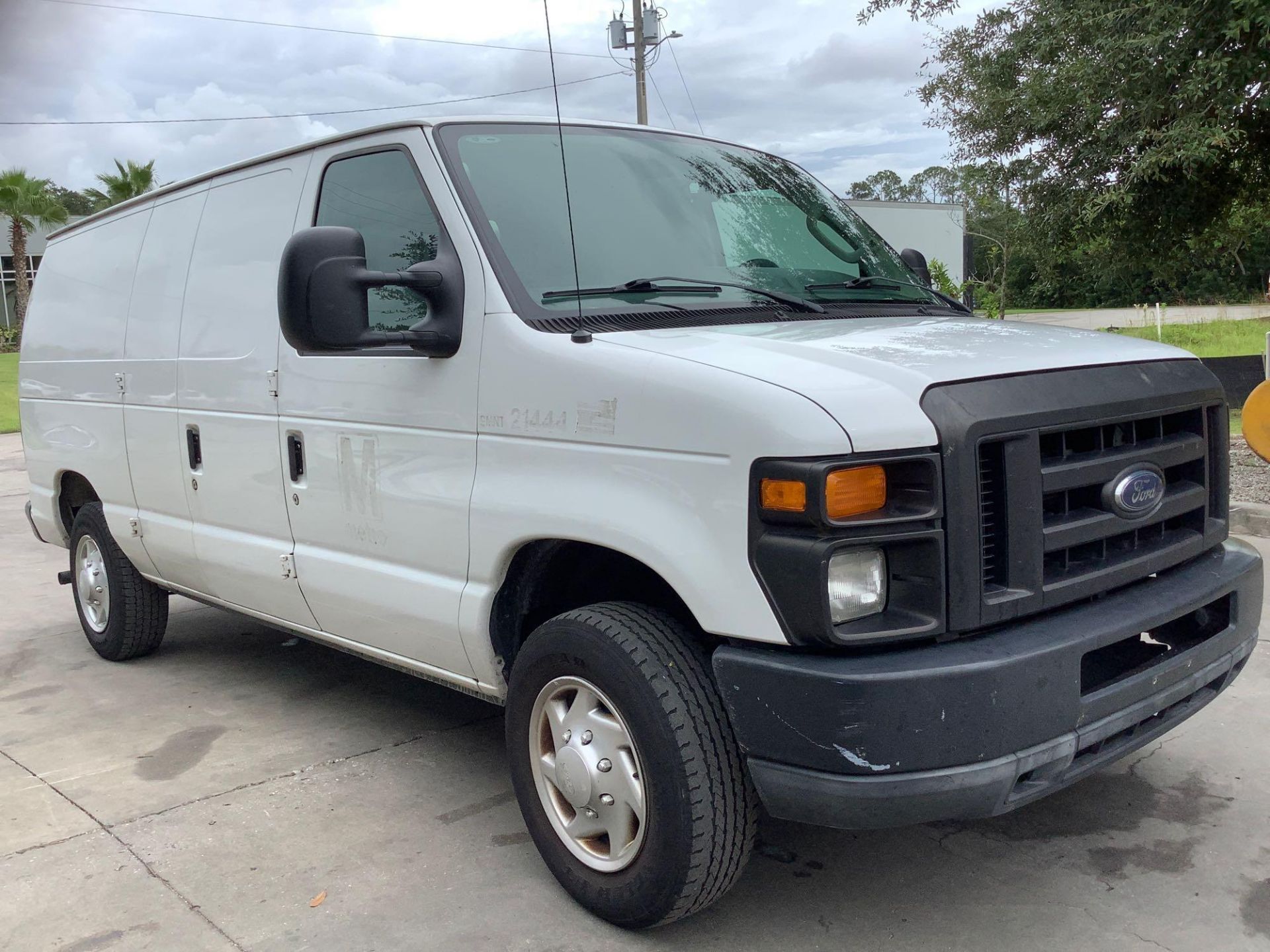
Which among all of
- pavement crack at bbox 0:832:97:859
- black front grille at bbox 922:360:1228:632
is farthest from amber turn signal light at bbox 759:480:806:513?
pavement crack at bbox 0:832:97:859

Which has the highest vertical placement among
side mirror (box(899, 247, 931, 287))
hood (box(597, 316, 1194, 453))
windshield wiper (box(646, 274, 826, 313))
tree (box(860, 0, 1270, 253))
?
tree (box(860, 0, 1270, 253))

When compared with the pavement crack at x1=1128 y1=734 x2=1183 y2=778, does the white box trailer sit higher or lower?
higher

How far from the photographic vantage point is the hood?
99.0 inches

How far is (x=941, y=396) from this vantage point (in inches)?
102

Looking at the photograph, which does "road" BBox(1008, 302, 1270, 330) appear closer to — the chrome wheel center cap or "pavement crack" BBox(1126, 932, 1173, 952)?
"pavement crack" BBox(1126, 932, 1173, 952)

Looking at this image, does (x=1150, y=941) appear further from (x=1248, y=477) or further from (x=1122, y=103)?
(x=1122, y=103)

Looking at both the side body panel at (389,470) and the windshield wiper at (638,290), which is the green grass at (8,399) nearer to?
the side body panel at (389,470)

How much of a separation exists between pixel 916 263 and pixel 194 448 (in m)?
2.92

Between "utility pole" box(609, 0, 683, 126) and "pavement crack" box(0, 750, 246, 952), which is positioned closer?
"pavement crack" box(0, 750, 246, 952)

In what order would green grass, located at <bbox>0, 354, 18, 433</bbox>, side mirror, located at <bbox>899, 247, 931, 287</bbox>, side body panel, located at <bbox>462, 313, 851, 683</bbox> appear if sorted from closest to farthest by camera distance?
1. side body panel, located at <bbox>462, 313, 851, 683</bbox>
2. side mirror, located at <bbox>899, 247, 931, 287</bbox>
3. green grass, located at <bbox>0, 354, 18, 433</bbox>

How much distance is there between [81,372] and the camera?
5.55 metres

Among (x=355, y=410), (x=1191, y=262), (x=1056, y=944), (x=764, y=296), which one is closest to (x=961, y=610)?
(x=1056, y=944)

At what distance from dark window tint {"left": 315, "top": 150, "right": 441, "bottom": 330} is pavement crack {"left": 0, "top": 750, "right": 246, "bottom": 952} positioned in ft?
5.74

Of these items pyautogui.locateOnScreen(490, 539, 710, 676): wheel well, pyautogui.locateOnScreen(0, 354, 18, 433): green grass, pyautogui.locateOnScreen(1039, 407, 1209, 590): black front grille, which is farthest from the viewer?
pyautogui.locateOnScreen(0, 354, 18, 433): green grass
